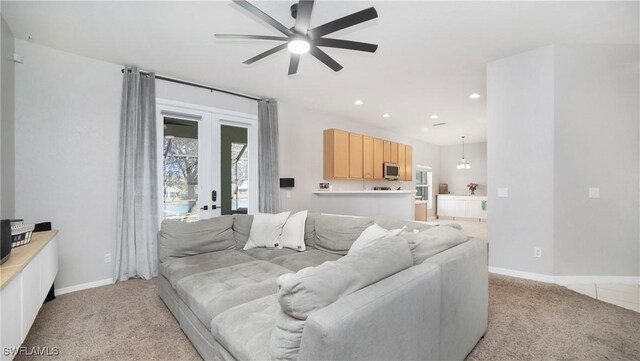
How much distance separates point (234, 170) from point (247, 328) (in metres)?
3.40

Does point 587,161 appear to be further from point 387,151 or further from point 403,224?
point 387,151

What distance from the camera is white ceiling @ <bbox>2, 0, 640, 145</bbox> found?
7.85 ft

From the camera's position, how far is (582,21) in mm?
2623

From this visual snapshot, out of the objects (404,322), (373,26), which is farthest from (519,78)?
(404,322)

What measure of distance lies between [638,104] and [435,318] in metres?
3.78

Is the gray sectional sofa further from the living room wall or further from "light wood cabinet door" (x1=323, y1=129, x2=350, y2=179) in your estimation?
"light wood cabinet door" (x1=323, y1=129, x2=350, y2=179)

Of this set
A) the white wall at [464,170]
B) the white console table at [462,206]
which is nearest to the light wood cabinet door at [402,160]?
the white console table at [462,206]

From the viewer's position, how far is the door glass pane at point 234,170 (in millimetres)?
4379

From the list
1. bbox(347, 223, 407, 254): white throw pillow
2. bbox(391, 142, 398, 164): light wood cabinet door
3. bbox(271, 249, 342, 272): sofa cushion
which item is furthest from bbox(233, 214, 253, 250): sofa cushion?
bbox(391, 142, 398, 164): light wood cabinet door

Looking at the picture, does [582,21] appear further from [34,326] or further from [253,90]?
[34,326]

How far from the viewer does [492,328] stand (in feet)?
7.18

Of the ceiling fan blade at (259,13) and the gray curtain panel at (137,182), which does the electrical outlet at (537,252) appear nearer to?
the ceiling fan blade at (259,13)

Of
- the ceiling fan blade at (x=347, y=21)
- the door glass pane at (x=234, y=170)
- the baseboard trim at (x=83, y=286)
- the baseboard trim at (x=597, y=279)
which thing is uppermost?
the ceiling fan blade at (x=347, y=21)

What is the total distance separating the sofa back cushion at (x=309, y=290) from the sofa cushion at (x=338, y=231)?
148cm
